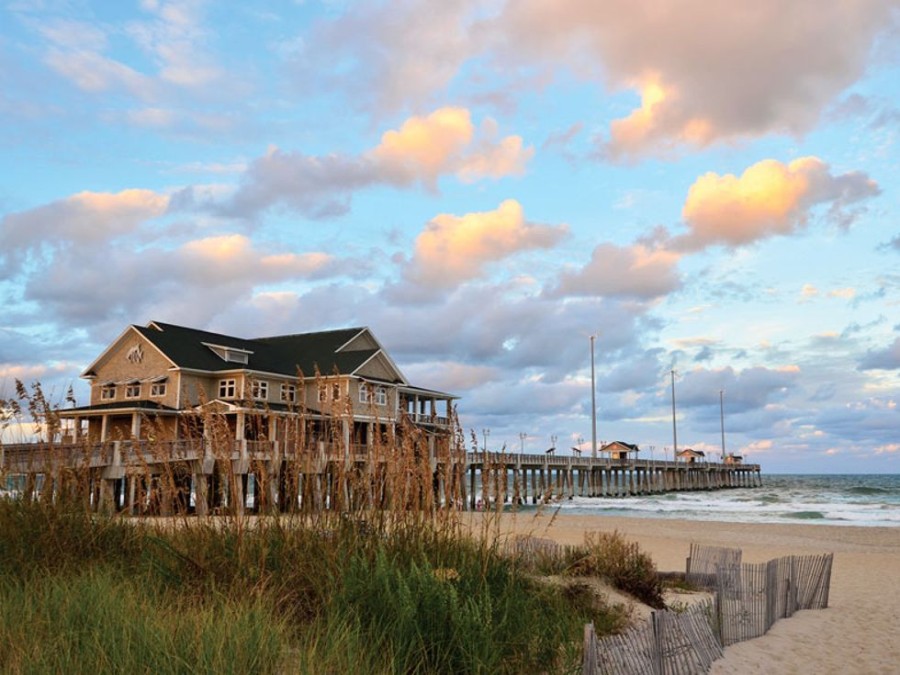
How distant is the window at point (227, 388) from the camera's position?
3847 centimetres

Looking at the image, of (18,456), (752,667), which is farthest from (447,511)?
(18,456)

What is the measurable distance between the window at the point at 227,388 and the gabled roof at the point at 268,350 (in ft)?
2.35

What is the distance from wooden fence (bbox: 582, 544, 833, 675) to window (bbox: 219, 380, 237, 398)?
29.3m

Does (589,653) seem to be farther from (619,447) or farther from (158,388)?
(619,447)

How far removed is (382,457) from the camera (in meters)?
7.19

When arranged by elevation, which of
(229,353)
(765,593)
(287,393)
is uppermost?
(229,353)

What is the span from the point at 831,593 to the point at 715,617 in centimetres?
765

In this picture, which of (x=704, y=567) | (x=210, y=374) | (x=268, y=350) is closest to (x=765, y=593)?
(x=704, y=567)

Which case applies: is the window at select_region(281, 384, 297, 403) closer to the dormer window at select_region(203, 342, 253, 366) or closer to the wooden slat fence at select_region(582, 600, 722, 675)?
the dormer window at select_region(203, 342, 253, 366)

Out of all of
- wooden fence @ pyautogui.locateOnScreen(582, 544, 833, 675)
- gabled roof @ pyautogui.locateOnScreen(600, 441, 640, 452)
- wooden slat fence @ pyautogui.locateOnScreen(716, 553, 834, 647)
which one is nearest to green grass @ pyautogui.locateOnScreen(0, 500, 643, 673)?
wooden fence @ pyautogui.locateOnScreen(582, 544, 833, 675)

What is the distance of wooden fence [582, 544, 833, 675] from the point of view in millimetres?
6125

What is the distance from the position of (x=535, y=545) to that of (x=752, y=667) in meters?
3.29

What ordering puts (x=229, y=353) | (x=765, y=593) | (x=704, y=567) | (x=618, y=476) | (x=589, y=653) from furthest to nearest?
(x=618, y=476), (x=229, y=353), (x=704, y=567), (x=765, y=593), (x=589, y=653)

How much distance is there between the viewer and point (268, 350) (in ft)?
146
